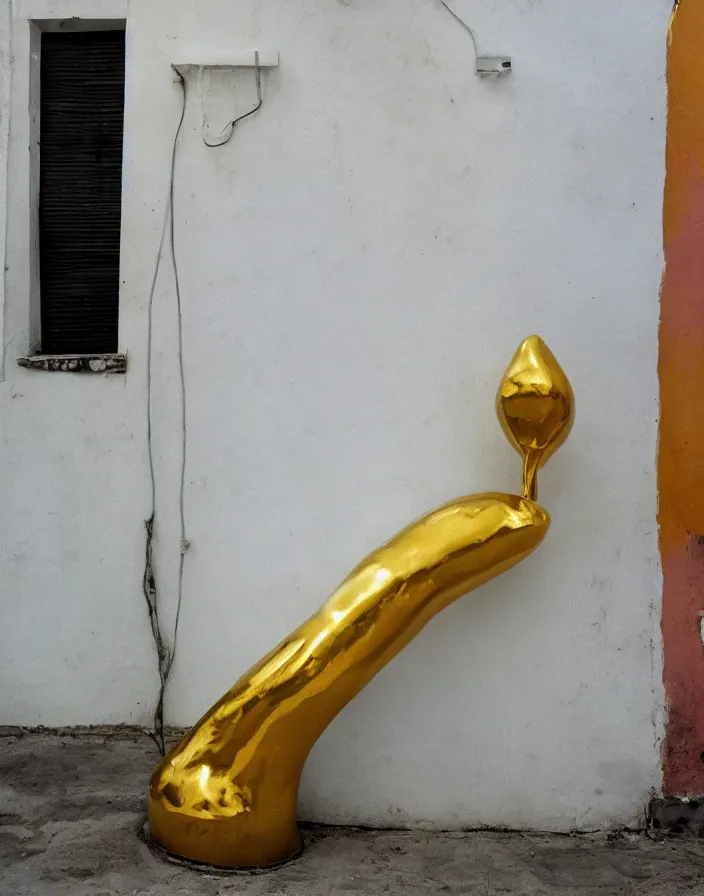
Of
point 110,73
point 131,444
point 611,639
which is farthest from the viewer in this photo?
point 110,73

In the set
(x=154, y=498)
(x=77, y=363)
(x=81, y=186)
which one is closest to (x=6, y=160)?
(x=81, y=186)

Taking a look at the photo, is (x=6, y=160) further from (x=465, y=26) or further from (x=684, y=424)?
(x=684, y=424)

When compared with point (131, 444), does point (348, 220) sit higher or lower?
higher

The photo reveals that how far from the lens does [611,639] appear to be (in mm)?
2287

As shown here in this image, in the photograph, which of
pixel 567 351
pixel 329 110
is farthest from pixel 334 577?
pixel 329 110

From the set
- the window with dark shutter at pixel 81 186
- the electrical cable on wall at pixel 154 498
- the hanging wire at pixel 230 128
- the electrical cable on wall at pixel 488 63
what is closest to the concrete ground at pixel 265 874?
the electrical cable on wall at pixel 154 498

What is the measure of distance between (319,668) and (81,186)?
1709mm

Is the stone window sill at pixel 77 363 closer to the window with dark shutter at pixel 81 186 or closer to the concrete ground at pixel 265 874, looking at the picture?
the window with dark shutter at pixel 81 186

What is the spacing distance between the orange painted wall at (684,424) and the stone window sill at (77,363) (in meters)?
1.61

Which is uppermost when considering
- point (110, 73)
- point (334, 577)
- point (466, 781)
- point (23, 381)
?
point (110, 73)

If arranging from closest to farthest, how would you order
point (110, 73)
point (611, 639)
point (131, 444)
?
point (611, 639) → point (131, 444) → point (110, 73)

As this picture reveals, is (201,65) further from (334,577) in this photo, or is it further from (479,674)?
(479,674)

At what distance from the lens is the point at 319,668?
2010 millimetres

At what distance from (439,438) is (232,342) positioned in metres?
0.68
